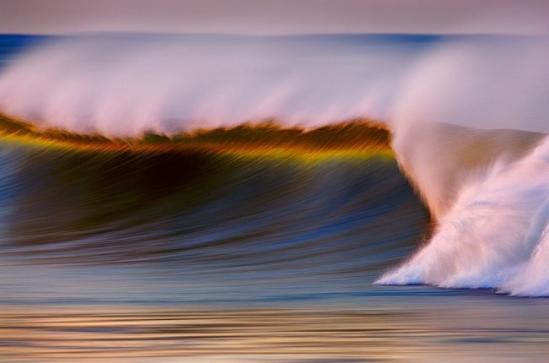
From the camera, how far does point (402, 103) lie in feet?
40.8

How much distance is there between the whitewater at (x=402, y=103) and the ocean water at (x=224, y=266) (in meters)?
0.28

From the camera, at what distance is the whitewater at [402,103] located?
7797mm

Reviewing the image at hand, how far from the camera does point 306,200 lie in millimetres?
11531

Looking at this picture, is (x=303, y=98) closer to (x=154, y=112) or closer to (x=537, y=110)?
(x=154, y=112)

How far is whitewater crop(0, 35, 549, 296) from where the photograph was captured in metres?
7.80

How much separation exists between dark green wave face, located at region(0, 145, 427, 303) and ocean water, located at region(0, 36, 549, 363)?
0.06 ft

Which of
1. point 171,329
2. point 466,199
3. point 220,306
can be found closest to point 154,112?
point 466,199

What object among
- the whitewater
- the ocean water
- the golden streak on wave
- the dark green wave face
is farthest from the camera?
the golden streak on wave

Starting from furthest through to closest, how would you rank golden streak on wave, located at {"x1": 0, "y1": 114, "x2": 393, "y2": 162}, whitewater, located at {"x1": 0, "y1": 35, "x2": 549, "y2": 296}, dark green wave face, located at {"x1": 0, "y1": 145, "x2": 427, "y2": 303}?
1. golden streak on wave, located at {"x1": 0, "y1": 114, "x2": 393, "y2": 162}
2. dark green wave face, located at {"x1": 0, "y1": 145, "x2": 427, "y2": 303}
3. whitewater, located at {"x1": 0, "y1": 35, "x2": 549, "y2": 296}

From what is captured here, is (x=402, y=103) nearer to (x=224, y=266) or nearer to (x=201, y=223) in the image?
(x=201, y=223)

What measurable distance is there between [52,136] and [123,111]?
725 millimetres

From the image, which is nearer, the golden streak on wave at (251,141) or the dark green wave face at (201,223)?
the dark green wave face at (201,223)

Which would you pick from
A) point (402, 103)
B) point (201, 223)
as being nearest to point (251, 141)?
point (402, 103)

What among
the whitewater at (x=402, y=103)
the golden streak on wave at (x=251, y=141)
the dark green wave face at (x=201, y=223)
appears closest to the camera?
the whitewater at (x=402, y=103)
